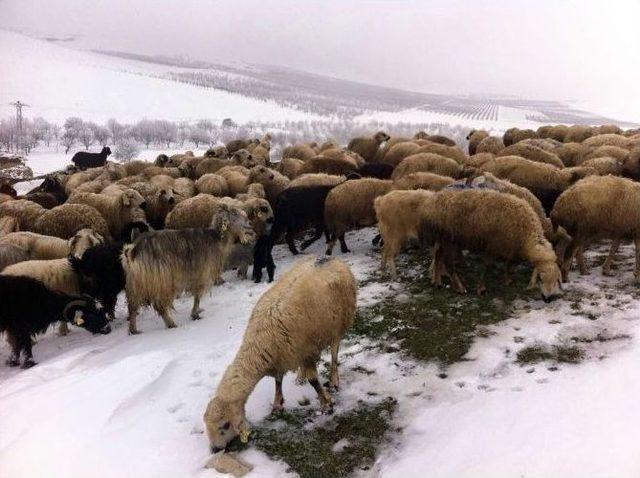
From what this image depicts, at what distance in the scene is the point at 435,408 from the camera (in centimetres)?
476

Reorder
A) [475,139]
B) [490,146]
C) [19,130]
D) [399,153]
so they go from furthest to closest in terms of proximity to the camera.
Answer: [475,139] → [19,130] → [490,146] → [399,153]

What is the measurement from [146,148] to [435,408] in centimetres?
3598

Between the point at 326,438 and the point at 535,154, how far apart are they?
9.51 meters

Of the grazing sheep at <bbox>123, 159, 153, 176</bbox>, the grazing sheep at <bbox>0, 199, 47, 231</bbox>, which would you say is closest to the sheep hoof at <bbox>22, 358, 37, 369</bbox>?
the grazing sheep at <bbox>0, 199, 47, 231</bbox>

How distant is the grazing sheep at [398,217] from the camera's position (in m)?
8.10

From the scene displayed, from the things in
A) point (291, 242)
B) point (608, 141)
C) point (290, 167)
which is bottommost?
point (291, 242)

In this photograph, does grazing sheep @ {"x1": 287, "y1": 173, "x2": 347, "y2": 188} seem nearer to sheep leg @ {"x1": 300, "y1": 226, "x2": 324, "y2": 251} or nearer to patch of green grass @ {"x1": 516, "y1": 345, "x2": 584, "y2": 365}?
sheep leg @ {"x1": 300, "y1": 226, "x2": 324, "y2": 251}

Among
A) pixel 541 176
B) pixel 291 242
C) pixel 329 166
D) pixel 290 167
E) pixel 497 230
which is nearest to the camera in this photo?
pixel 497 230

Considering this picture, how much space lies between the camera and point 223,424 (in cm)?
449

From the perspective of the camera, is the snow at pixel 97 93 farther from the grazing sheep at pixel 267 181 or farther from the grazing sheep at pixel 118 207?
the grazing sheep at pixel 267 181

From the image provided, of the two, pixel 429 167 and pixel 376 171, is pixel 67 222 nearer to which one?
pixel 376 171

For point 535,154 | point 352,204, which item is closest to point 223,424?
point 352,204

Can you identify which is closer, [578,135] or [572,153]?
[572,153]

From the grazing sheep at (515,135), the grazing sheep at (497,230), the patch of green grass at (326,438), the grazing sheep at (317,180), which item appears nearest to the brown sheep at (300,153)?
the grazing sheep at (317,180)
